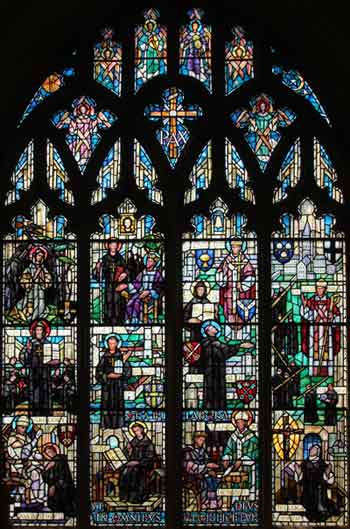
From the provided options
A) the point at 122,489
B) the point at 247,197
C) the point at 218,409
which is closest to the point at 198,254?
the point at 247,197

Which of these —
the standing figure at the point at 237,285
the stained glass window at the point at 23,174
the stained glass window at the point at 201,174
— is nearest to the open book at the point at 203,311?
the standing figure at the point at 237,285

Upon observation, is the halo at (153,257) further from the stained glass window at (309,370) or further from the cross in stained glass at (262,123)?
the cross in stained glass at (262,123)

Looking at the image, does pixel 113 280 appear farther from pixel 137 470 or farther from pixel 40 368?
pixel 137 470

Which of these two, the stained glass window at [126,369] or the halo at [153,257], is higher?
the halo at [153,257]

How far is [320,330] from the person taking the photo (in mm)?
10125

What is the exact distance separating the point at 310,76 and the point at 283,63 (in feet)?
0.85

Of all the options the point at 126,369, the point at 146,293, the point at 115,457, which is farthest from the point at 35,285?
the point at 115,457

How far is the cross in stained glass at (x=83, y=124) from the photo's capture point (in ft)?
34.0

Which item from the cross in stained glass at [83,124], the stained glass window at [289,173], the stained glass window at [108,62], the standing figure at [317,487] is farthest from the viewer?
the stained glass window at [108,62]

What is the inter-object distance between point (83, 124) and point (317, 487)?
349 centimetres

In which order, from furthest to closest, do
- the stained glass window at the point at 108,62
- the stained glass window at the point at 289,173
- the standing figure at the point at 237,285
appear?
the stained glass window at the point at 108,62 < the stained glass window at the point at 289,173 < the standing figure at the point at 237,285

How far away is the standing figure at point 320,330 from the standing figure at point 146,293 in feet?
3.85

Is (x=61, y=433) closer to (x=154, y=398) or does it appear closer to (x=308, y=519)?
(x=154, y=398)

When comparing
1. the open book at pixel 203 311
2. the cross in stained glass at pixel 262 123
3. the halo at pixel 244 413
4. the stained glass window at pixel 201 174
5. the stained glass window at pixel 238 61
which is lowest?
the halo at pixel 244 413
